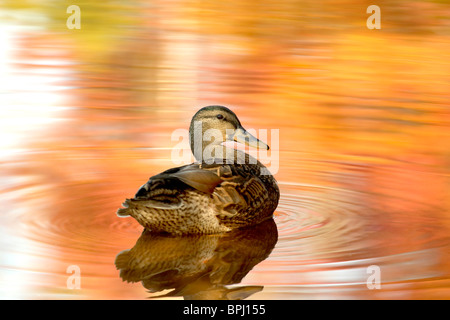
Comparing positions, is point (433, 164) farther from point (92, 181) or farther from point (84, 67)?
point (84, 67)

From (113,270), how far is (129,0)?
9404mm

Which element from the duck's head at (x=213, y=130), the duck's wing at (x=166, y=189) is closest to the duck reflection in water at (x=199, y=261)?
the duck's wing at (x=166, y=189)

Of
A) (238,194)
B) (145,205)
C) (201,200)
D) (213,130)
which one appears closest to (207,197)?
(201,200)

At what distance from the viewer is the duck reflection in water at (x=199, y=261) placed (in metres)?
4.77

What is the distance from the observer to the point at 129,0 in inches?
545

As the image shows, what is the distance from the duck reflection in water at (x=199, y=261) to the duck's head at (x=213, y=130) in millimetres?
804

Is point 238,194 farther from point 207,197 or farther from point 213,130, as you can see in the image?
point 213,130

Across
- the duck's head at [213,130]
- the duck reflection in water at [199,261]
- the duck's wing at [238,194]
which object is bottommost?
the duck reflection in water at [199,261]

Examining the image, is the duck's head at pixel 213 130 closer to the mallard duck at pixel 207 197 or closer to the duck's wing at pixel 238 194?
the mallard duck at pixel 207 197

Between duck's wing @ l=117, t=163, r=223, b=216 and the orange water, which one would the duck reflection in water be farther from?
duck's wing @ l=117, t=163, r=223, b=216

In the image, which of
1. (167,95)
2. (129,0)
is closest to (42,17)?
(129,0)

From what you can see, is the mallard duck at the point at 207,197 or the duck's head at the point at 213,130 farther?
the duck's head at the point at 213,130

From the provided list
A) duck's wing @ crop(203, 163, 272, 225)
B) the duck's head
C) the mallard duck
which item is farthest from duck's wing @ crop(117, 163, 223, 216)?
the duck's head

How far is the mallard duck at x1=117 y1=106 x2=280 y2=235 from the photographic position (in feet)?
18.3
